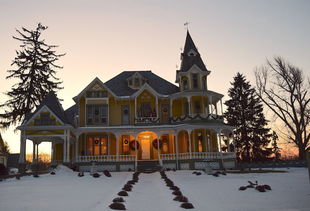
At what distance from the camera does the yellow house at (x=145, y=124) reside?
26.9 metres

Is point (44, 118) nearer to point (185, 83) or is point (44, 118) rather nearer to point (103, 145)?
point (103, 145)

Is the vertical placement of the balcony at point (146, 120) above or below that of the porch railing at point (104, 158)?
above

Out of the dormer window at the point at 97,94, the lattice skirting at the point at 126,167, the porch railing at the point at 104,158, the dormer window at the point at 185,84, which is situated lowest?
the lattice skirting at the point at 126,167

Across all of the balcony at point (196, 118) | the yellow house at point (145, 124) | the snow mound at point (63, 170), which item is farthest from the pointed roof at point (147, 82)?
the snow mound at point (63, 170)

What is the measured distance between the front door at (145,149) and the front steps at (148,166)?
5.87 feet

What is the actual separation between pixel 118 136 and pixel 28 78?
56.4 feet

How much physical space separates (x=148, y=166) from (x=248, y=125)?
18.2 metres

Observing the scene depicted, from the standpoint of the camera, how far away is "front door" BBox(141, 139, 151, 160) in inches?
1134

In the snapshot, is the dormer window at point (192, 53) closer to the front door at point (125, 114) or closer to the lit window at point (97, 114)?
the front door at point (125, 114)

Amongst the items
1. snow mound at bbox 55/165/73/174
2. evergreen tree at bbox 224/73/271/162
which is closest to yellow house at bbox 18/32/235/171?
snow mound at bbox 55/165/73/174

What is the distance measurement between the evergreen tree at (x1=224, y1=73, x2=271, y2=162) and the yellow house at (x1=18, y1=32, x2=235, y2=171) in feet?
27.5

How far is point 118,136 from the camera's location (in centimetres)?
2708

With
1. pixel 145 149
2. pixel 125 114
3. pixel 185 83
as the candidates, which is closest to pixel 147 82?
pixel 185 83

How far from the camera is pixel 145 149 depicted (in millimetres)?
29031
